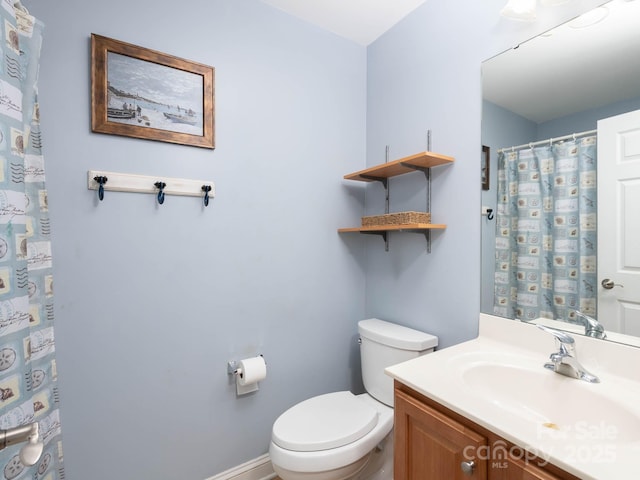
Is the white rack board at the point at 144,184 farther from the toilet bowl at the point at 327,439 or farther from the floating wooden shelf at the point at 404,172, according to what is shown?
the toilet bowl at the point at 327,439

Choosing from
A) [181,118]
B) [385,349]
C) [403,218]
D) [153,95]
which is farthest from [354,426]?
[153,95]

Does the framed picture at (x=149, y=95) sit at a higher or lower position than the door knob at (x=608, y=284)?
higher

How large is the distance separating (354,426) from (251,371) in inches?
20.9

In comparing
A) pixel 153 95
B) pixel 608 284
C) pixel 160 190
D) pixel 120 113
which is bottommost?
pixel 608 284

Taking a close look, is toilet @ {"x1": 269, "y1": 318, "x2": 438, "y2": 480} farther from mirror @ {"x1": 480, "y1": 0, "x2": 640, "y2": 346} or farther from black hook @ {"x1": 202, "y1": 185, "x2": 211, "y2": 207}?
black hook @ {"x1": 202, "y1": 185, "x2": 211, "y2": 207}

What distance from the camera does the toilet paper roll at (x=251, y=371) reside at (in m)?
1.48

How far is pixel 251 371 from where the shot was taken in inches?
58.8

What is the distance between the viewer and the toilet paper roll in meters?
1.48

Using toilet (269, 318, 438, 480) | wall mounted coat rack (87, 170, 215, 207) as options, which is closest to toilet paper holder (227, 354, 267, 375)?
toilet (269, 318, 438, 480)

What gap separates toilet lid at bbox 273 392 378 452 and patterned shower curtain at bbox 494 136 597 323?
757mm

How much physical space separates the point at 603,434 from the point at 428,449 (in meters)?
0.44

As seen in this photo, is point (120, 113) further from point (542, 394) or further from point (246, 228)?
point (542, 394)

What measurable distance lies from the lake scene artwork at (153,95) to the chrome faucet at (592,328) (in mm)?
1685

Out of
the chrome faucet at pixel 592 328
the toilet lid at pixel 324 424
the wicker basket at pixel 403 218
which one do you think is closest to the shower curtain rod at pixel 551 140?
the wicker basket at pixel 403 218
